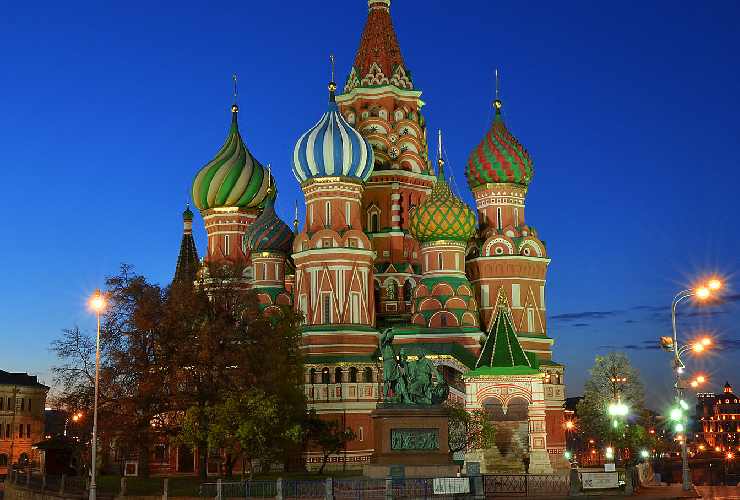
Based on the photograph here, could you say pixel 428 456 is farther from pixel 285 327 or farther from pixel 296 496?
pixel 285 327

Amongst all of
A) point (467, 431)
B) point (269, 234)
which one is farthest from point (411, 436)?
point (269, 234)

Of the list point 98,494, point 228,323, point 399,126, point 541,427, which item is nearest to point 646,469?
point 541,427

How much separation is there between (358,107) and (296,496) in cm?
4619

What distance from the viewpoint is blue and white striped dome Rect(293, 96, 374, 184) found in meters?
66.0

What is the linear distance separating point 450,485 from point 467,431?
19.0 metres

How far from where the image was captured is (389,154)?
73.0m

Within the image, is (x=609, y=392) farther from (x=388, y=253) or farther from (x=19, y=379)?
(x=19, y=379)

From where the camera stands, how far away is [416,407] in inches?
1426

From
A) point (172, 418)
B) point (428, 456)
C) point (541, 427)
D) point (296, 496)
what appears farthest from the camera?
point (541, 427)

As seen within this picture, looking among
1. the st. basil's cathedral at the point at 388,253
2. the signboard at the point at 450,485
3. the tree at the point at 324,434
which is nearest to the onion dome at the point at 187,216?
the st. basil's cathedral at the point at 388,253

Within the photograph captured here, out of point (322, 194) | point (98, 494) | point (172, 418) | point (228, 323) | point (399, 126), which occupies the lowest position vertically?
point (98, 494)

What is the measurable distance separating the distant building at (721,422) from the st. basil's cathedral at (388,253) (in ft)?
407

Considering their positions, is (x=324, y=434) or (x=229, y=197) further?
(x=229, y=197)

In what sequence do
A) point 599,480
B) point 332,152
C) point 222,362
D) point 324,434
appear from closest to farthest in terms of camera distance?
point 599,480
point 222,362
point 324,434
point 332,152
